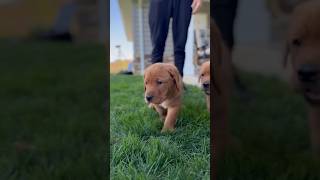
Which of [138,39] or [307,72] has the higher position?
[138,39]

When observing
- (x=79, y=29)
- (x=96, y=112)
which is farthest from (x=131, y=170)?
(x=79, y=29)

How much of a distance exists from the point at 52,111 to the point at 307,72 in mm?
1348

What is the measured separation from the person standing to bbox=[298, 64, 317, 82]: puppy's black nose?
0.58m

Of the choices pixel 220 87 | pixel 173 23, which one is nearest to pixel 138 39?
pixel 173 23

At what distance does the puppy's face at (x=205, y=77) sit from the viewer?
8.14 feet

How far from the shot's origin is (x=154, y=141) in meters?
2.50

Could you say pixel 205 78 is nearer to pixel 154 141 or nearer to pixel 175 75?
pixel 175 75

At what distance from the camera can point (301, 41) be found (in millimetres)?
2564

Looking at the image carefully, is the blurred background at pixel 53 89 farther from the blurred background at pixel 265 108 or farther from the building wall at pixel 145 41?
the blurred background at pixel 265 108

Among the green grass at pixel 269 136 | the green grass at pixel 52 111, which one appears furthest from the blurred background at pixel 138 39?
the green grass at pixel 269 136

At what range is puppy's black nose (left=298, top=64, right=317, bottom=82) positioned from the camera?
101 inches

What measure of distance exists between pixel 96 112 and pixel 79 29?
504mm

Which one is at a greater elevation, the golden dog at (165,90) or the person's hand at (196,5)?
the person's hand at (196,5)

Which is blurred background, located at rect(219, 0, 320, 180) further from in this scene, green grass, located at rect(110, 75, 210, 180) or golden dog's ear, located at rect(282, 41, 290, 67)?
green grass, located at rect(110, 75, 210, 180)
